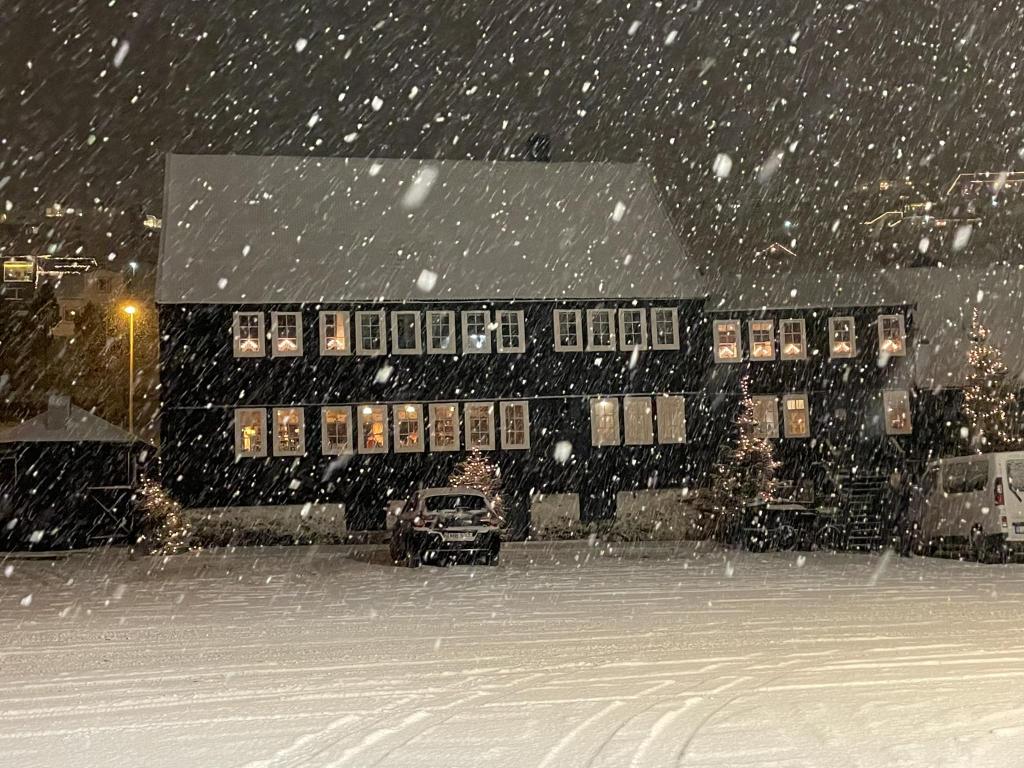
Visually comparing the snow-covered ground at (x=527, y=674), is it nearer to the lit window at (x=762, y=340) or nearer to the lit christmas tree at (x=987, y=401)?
the lit christmas tree at (x=987, y=401)

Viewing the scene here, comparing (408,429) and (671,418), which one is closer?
(408,429)

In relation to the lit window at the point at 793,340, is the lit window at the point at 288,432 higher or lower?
lower

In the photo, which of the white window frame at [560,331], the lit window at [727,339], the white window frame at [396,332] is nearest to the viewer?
the white window frame at [396,332]

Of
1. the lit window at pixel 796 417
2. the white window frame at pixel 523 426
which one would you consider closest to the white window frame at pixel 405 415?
the white window frame at pixel 523 426

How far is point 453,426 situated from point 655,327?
277 inches

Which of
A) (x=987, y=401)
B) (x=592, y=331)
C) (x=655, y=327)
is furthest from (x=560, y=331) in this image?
(x=987, y=401)

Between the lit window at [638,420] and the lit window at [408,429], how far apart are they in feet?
20.9

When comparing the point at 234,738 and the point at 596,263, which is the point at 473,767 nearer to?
the point at 234,738

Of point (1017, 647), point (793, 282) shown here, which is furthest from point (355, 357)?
point (1017, 647)

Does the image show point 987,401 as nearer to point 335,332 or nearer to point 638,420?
point 638,420

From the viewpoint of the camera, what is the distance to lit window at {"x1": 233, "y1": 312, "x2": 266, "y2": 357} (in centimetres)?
3469

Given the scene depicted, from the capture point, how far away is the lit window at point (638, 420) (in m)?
36.6

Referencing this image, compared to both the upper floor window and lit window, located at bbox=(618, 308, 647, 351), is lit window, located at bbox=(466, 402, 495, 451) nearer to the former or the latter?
the upper floor window

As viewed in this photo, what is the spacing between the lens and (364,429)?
3541cm
